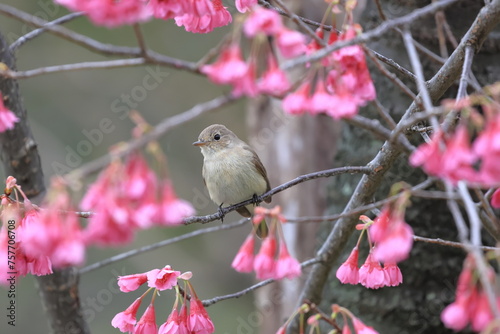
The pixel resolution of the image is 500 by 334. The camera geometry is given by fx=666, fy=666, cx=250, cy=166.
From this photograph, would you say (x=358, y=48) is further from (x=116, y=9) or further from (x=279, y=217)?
(x=116, y=9)

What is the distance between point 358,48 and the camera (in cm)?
171

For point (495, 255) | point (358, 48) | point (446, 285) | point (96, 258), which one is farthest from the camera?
point (96, 258)

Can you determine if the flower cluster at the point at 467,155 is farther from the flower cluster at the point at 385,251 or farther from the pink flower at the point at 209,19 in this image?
the pink flower at the point at 209,19

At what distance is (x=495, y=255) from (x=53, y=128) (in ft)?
26.2

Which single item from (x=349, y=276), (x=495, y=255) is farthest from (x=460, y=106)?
(x=349, y=276)

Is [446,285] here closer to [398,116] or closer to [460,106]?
[398,116]

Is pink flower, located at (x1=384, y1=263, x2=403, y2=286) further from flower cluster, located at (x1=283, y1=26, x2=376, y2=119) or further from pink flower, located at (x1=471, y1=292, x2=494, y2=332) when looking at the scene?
pink flower, located at (x1=471, y1=292, x2=494, y2=332)

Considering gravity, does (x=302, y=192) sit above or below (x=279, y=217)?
below

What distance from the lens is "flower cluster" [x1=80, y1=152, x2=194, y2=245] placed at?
52.9 inches

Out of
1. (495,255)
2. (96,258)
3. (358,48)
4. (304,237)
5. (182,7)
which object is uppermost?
(182,7)

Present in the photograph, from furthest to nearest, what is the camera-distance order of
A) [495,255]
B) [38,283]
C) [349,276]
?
[38,283], [349,276], [495,255]

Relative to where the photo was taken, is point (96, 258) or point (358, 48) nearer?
point (358, 48)

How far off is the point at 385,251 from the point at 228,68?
509 mm

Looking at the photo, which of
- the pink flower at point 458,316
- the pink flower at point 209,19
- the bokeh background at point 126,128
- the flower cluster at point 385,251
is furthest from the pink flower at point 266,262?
the bokeh background at point 126,128
